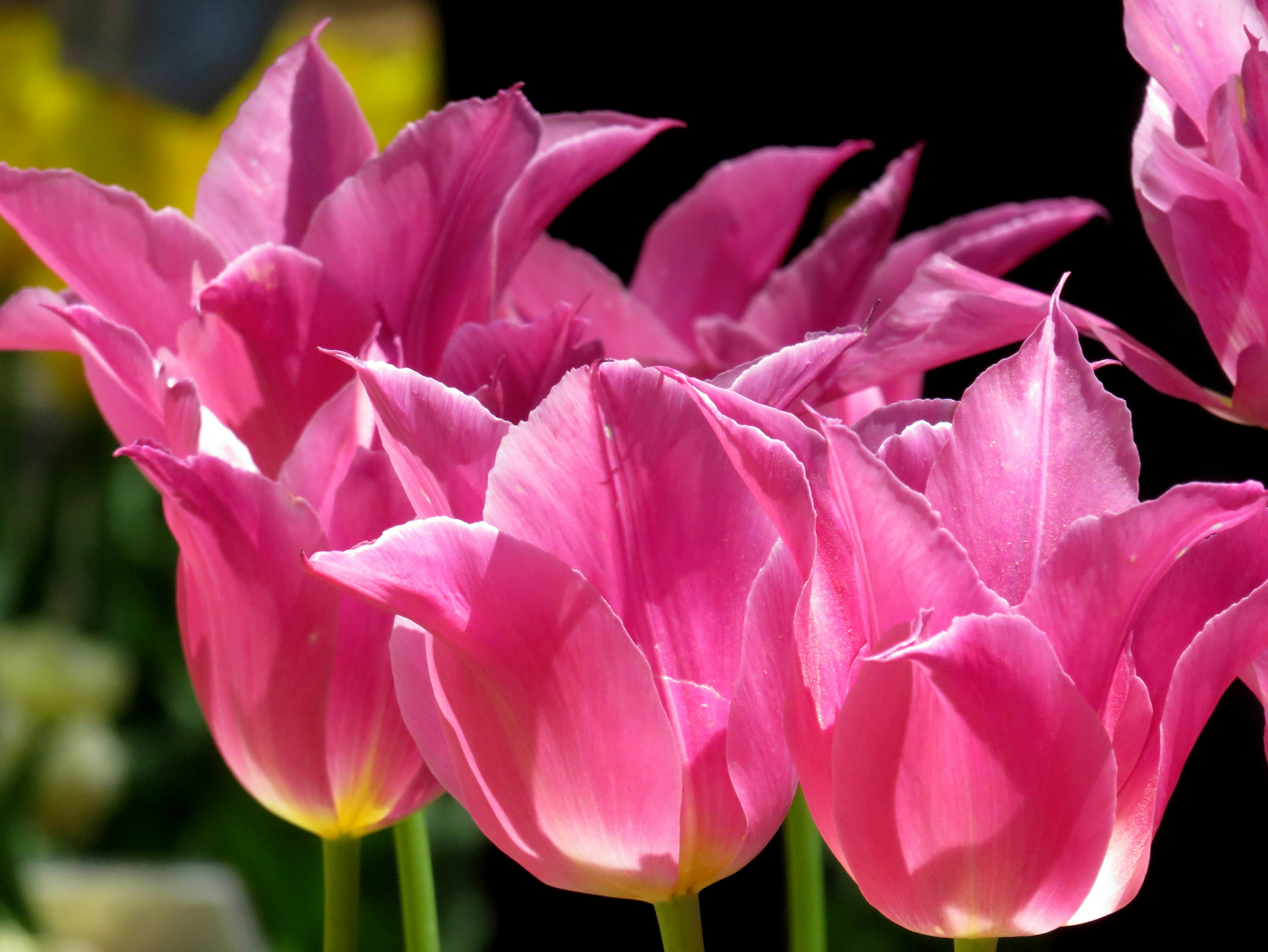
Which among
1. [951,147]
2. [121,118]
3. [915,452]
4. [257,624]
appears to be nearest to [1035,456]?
[915,452]

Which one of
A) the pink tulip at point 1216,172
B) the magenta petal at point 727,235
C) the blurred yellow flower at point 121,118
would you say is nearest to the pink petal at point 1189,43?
the pink tulip at point 1216,172

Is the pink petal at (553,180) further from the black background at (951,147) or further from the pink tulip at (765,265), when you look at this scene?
the black background at (951,147)

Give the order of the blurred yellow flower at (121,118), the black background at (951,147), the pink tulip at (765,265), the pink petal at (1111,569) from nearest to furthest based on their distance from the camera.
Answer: the pink petal at (1111,569) → the pink tulip at (765,265) → the black background at (951,147) → the blurred yellow flower at (121,118)

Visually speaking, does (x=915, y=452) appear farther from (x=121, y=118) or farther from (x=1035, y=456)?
(x=121, y=118)

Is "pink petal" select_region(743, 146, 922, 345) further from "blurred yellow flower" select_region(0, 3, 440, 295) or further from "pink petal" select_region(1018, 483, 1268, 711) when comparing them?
"blurred yellow flower" select_region(0, 3, 440, 295)

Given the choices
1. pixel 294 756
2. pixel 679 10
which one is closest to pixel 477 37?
pixel 679 10

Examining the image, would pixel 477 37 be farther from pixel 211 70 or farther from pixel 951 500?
pixel 951 500
